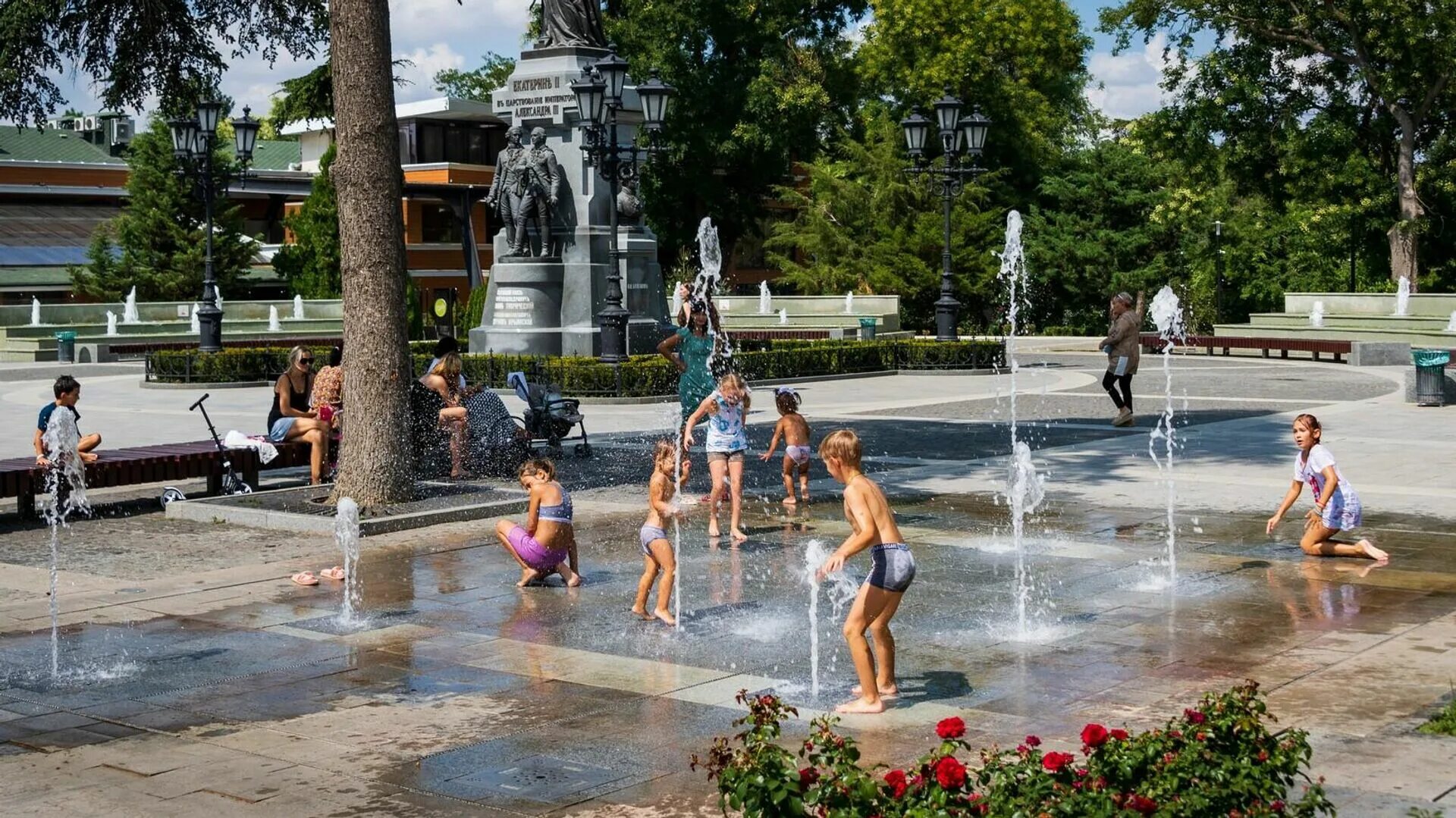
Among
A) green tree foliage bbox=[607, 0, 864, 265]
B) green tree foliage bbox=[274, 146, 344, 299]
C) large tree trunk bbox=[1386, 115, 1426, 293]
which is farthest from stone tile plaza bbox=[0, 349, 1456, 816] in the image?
green tree foliage bbox=[607, 0, 864, 265]

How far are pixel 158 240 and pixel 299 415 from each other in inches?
1722

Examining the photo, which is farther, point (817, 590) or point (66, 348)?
point (66, 348)

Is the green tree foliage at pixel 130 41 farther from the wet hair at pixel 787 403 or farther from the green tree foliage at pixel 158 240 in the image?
the green tree foliage at pixel 158 240

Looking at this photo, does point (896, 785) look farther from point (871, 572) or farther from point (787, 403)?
point (787, 403)

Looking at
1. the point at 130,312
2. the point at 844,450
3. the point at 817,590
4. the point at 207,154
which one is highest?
the point at 207,154

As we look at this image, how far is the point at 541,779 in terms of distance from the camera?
21.5 feet

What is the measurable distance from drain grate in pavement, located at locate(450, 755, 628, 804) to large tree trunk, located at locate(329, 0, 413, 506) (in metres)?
7.54

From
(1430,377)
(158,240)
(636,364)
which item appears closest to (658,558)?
(1430,377)

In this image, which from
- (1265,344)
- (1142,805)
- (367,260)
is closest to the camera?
(1142,805)

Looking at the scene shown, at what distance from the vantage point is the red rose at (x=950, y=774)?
459 cm

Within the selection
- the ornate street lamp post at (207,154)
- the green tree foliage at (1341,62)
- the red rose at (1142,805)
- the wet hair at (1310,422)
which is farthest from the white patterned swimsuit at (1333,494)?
the green tree foliage at (1341,62)

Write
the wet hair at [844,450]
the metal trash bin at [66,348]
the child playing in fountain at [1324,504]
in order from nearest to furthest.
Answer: the wet hair at [844,450] < the child playing in fountain at [1324,504] < the metal trash bin at [66,348]

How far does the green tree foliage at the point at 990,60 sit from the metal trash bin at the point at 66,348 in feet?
93.4

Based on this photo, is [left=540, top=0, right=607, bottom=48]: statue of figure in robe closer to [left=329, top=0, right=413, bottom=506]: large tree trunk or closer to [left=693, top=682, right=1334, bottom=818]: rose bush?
[left=329, top=0, right=413, bottom=506]: large tree trunk
